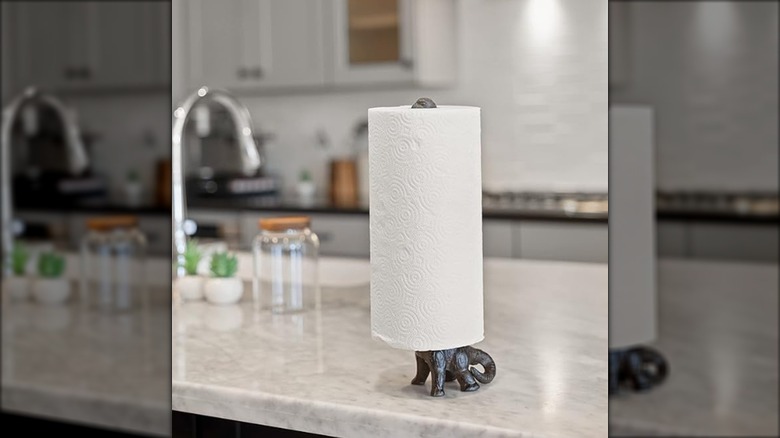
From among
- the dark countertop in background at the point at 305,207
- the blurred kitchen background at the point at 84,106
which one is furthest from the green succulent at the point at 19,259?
the dark countertop in background at the point at 305,207

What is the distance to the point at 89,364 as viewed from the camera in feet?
3.28

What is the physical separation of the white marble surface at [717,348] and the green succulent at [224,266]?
1.38 m

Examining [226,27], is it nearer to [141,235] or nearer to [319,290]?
[319,290]

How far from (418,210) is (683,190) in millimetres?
1820

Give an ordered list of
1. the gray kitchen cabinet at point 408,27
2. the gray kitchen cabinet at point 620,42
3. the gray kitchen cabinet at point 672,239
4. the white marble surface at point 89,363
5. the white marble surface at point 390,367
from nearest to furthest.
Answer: the white marble surface at point 390,367, the gray kitchen cabinet at point 408,27, the white marble surface at point 89,363, the gray kitchen cabinet at point 672,239, the gray kitchen cabinet at point 620,42

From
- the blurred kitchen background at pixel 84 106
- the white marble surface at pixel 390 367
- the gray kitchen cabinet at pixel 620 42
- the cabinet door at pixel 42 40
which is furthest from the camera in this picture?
the gray kitchen cabinet at pixel 620 42

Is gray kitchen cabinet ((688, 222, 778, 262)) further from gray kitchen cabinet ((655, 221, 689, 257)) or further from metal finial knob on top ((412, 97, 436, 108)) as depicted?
metal finial knob on top ((412, 97, 436, 108))

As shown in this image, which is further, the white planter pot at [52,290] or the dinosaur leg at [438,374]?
the white planter pot at [52,290]

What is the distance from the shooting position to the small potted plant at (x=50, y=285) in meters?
1.22

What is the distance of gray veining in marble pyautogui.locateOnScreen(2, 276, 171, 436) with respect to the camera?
3.06ft

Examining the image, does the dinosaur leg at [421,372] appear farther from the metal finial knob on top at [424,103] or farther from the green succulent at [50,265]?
→ the green succulent at [50,265]

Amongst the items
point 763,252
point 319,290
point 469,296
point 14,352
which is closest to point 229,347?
point 319,290

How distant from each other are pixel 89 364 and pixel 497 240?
527mm

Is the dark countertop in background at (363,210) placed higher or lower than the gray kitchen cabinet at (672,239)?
higher
